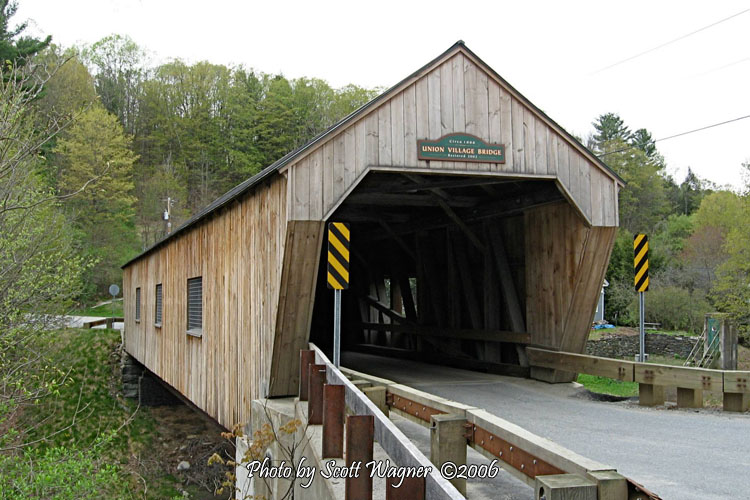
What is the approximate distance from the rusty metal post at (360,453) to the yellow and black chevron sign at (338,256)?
3700 millimetres

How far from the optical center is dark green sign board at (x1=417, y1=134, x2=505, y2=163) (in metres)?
7.97

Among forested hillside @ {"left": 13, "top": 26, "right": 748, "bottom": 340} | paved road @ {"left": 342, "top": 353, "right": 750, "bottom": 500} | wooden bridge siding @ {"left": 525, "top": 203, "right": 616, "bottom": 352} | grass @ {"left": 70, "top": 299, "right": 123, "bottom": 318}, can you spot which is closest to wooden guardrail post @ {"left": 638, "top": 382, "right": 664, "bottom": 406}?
paved road @ {"left": 342, "top": 353, "right": 750, "bottom": 500}

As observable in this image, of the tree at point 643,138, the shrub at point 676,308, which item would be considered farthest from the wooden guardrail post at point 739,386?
the tree at point 643,138

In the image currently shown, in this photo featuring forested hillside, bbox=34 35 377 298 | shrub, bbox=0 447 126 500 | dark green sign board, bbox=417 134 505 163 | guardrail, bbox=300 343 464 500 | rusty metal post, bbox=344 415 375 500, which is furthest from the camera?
forested hillside, bbox=34 35 377 298

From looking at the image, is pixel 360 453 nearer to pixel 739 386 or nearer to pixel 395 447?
pixel 395 447

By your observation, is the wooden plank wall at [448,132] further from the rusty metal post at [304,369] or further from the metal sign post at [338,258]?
the rusty metal post at [304,369]

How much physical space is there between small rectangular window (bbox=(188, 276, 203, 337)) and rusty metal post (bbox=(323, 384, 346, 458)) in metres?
7.14

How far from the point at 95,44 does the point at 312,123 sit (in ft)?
58.2

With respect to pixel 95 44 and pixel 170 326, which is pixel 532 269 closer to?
pixel 170 326

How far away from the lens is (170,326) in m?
14.3

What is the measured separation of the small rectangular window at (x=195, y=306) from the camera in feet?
37.8

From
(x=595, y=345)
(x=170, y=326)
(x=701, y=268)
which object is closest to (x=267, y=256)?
(x=170, y=326)

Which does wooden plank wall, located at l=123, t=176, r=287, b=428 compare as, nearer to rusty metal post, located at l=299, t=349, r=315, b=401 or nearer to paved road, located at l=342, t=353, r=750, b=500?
rusty metal post, located at l=299, t=349, r=315, b=401

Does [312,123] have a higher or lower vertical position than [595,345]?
higher
